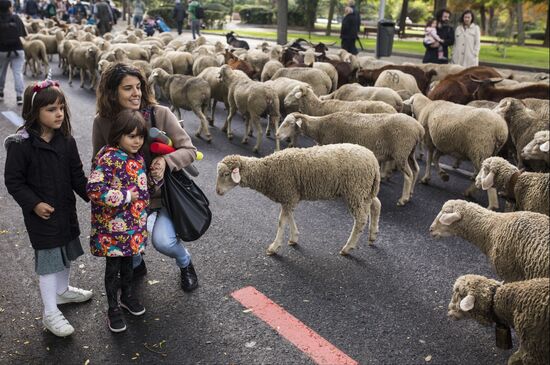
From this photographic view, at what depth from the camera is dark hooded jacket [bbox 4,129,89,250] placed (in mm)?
3141

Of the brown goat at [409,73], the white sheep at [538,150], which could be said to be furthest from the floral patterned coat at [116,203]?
the brown goat at [409,73]

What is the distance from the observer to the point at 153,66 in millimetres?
11695

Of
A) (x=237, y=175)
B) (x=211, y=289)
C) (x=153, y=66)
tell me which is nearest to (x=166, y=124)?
(x=237, y=175)

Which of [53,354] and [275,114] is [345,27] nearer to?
[275,114]

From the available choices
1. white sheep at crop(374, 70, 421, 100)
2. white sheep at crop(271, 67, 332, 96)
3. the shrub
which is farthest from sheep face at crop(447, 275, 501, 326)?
the shrub

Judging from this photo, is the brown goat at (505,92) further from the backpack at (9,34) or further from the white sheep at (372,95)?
the backpack at (9,34)

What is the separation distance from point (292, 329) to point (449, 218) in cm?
158

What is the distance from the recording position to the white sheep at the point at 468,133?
19.6 ft

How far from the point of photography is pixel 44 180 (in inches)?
126

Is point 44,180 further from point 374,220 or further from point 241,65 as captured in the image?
point 241,65

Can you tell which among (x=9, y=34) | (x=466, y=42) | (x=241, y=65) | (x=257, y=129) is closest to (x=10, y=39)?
(x=9, y=34)

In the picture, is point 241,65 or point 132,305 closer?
point 132,305

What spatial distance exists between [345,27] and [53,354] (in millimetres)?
12689

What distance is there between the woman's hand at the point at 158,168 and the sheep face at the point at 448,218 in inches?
90.6
